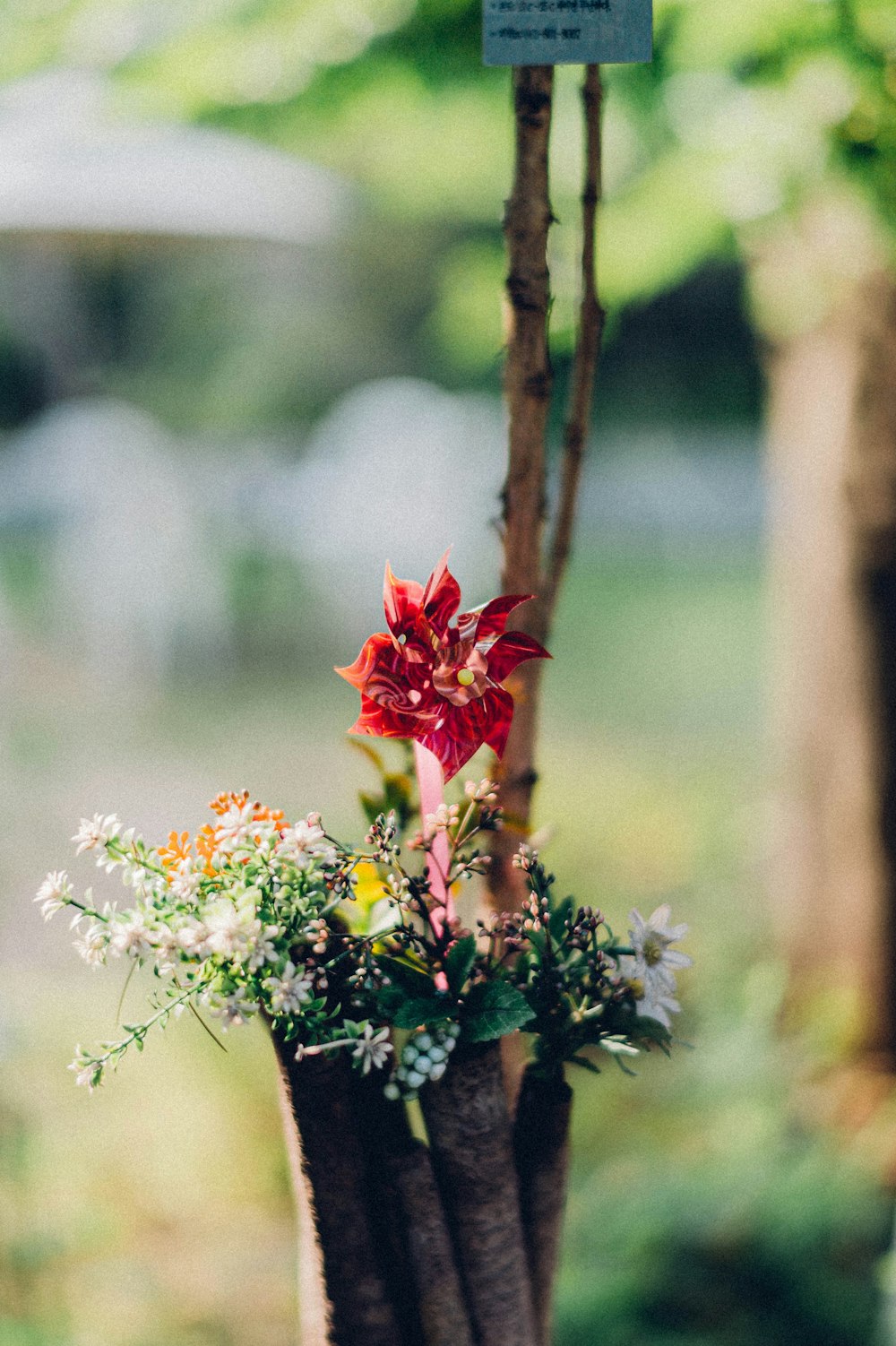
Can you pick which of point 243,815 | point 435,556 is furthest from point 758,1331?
point 435,556

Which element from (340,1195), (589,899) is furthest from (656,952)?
(589,899)

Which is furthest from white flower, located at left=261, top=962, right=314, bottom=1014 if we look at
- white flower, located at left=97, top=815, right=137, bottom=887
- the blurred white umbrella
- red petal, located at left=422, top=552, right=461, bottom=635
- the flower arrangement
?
the blurred white umbrella

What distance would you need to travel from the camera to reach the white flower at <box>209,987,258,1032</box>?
0.58m

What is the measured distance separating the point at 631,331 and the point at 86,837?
6457mm

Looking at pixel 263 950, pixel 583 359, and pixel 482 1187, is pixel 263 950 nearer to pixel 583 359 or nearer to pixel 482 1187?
pixel 482 1187

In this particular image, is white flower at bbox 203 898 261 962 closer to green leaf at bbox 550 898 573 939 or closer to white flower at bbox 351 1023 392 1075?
white flower at bbox 351 1023 392 1075

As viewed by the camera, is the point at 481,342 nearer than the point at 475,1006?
No

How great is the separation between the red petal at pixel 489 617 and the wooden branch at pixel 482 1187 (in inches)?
9.5

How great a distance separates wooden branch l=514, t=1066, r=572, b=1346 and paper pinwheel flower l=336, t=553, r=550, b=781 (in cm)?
22

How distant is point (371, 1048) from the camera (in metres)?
0.60

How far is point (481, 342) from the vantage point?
2.62m

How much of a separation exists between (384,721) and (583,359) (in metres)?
0.35

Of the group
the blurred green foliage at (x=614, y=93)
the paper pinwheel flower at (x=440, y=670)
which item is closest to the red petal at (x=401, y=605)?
the paper pinwheel flower at (x=440, y=670)

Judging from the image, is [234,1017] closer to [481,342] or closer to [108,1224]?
[108,1224]
